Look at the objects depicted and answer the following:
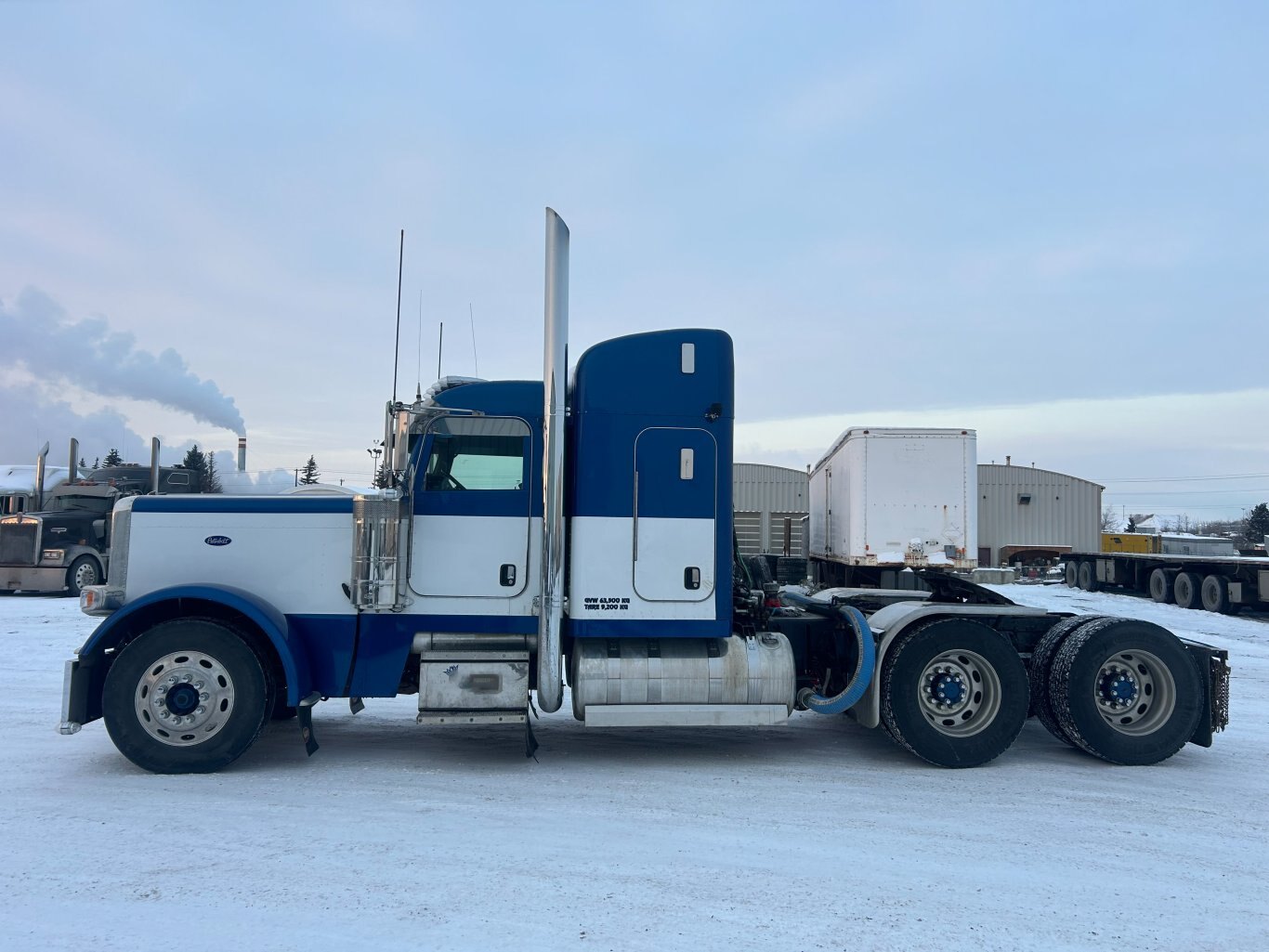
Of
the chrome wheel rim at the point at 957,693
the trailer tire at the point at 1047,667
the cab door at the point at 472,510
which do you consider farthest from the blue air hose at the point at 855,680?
the cab door at the point at 472,510

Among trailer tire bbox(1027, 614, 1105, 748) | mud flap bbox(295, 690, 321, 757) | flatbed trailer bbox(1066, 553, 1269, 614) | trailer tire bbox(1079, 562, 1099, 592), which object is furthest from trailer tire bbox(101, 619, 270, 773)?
trailer tire bbox(1079, 562, 1099, 592)

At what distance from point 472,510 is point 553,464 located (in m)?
0.76

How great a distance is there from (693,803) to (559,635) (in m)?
1.51

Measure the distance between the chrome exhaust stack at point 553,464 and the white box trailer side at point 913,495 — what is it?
938 centimetres

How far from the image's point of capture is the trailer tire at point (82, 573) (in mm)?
19219

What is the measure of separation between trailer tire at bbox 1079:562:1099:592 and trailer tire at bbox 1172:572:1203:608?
4.39 meters

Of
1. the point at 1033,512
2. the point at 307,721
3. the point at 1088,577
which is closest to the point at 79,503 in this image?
the point at 307,721

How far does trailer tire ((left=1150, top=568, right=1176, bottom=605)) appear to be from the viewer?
22797mm

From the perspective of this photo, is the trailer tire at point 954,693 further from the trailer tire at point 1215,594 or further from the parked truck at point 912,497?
the trailer tire at point 1215,594

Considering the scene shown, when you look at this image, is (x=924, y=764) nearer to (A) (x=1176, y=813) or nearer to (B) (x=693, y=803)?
(A) (x=1176, y=813)

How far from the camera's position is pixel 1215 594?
68.0ft

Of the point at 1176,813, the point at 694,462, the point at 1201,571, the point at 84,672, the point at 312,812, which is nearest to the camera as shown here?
the point at 312,812

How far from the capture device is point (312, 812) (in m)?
5.12

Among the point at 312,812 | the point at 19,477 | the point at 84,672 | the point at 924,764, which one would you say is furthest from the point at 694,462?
the point at 19,477
